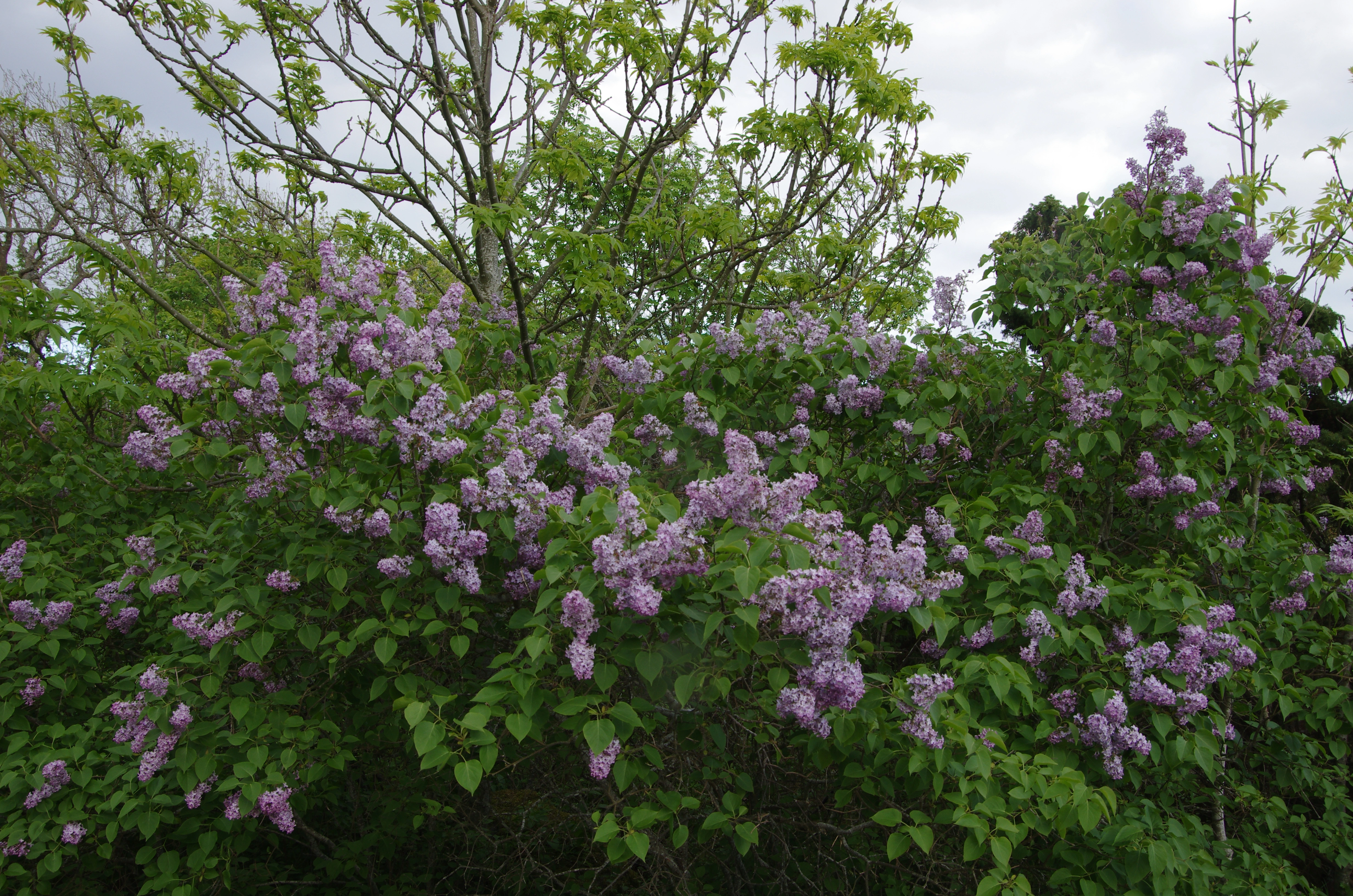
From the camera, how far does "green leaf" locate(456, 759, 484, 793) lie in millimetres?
2199

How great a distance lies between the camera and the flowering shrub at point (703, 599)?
256 cm

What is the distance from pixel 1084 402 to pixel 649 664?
2.34 m

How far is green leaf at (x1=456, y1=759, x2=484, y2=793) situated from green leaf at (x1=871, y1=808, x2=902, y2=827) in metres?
1.23

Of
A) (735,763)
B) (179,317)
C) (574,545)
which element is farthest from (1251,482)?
(179,317)

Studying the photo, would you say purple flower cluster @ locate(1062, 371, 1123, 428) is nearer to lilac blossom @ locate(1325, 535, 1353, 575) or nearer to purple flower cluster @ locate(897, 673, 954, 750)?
lilac blossom @ locate(1325, 535, 1353, 575)

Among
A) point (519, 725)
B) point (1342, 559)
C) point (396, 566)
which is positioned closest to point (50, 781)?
point (396, 566)

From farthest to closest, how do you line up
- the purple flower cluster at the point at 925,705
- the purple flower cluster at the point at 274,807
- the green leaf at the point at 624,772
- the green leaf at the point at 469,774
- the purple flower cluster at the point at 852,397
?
the purple flower cluster at the point at 852,397
the purple flower cluster at the point at 274,807
the purple flower cluster at the point at 925,705
the green leaf at the point at 624,772
the green leaf at the point at 469,774

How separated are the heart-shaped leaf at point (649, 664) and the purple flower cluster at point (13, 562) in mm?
3041

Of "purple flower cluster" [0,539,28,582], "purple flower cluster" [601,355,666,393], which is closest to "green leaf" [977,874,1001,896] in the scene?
"purple flower cluster" [601,355,666,393]

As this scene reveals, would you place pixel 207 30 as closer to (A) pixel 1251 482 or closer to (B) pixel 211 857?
(B) pixel 211 857

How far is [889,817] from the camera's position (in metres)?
2.61

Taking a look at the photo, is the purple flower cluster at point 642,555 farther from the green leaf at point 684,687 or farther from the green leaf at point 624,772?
the green leaf at point 624,772

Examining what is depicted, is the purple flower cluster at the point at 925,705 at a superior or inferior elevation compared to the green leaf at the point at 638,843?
superior

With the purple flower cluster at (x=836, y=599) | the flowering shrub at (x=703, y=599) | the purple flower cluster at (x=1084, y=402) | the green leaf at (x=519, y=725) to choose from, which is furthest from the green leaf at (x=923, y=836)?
the purple flower cluster at (x=1084, y=402)
